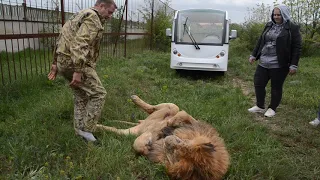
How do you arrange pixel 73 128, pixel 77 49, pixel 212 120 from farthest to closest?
pixel 212 120
pixel 73 128
pixel 77 49

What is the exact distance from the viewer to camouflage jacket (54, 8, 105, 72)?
2.94 m

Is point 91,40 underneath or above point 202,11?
underneath

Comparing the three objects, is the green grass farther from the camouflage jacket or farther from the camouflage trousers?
the camouflage jacket

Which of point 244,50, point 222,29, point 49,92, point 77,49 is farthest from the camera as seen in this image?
point 244,50

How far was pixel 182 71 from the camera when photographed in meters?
9.16

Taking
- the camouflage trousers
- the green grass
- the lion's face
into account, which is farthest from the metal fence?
the lion's face

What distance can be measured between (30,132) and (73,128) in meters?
0.49

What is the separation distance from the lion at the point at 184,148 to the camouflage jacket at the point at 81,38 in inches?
41.7

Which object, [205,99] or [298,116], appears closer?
[298,116]

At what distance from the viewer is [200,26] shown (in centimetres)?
900

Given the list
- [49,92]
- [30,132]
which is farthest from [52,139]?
[49,92]

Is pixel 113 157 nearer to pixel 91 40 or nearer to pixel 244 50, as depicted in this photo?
pixel 91 40

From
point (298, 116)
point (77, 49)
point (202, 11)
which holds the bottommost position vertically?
point (298, 116)

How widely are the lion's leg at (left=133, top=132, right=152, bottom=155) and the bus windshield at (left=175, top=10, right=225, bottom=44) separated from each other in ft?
19.0
